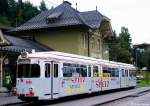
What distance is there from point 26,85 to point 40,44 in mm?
25910

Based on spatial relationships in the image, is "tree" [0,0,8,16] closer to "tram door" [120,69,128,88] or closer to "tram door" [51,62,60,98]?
"tram door" [120,69,128,88]

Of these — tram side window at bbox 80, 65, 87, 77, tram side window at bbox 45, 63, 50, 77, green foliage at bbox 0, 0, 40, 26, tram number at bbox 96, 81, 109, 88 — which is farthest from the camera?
green foliage at bbox 0, 0, 40, 26

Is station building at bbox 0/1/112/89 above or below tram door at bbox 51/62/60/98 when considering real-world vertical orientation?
above

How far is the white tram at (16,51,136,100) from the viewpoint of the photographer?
23062 millimetres

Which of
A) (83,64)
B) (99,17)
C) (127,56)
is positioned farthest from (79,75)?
(127,56)

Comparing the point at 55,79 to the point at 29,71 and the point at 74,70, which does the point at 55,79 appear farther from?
the point at 74,70

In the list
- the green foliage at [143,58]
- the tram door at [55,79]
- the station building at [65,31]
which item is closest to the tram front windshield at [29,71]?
the tram door at [55,79]

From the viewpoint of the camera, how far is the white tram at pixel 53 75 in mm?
23062

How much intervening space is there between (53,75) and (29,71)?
150cm

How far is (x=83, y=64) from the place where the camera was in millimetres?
29391

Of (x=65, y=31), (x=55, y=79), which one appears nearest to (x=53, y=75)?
(x=55, y=79)

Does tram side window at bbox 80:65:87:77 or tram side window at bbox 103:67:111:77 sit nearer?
tram side window at bbox 80:65:87:77

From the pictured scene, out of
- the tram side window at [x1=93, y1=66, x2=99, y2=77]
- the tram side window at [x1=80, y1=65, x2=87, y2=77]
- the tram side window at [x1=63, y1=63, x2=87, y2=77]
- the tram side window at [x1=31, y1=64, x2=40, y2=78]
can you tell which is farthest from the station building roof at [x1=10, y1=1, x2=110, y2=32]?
the tram side window at [x1=31, y1=64, x2=40, y2=78]

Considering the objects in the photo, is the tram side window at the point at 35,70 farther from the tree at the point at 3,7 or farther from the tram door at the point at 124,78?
the tree at the point at 3,7
